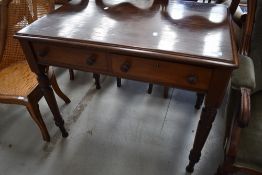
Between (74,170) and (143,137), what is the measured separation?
48 centimetres

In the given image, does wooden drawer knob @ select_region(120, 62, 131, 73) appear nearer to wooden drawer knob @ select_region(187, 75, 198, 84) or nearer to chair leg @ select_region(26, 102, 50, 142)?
wooden drawer knob @ select_region(187, 75, 198, 84)

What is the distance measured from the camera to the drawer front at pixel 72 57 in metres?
0.92

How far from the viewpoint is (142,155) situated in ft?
4.44

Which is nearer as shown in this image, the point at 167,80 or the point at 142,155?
the point at 167,80

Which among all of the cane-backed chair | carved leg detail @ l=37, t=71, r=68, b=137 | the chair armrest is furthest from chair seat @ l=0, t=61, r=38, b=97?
the chair armrest

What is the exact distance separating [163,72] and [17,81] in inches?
37.5

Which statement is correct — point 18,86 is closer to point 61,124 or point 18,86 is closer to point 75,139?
point 61,124

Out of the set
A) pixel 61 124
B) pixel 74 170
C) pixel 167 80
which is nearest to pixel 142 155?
pixel 74 170

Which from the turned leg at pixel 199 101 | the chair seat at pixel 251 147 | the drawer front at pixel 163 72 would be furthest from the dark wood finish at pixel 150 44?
the turned leg at pixel 199 101

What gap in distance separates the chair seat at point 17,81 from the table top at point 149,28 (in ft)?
1.38

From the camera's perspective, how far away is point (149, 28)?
95 cm

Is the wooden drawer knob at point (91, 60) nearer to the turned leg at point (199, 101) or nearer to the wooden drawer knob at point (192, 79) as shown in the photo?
the wooden drawer knob at point (192, 79)

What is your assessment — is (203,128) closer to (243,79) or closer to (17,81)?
(243,79)

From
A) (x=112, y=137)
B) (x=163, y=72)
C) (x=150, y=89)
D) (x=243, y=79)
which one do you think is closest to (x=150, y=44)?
(x=163, y=72)
